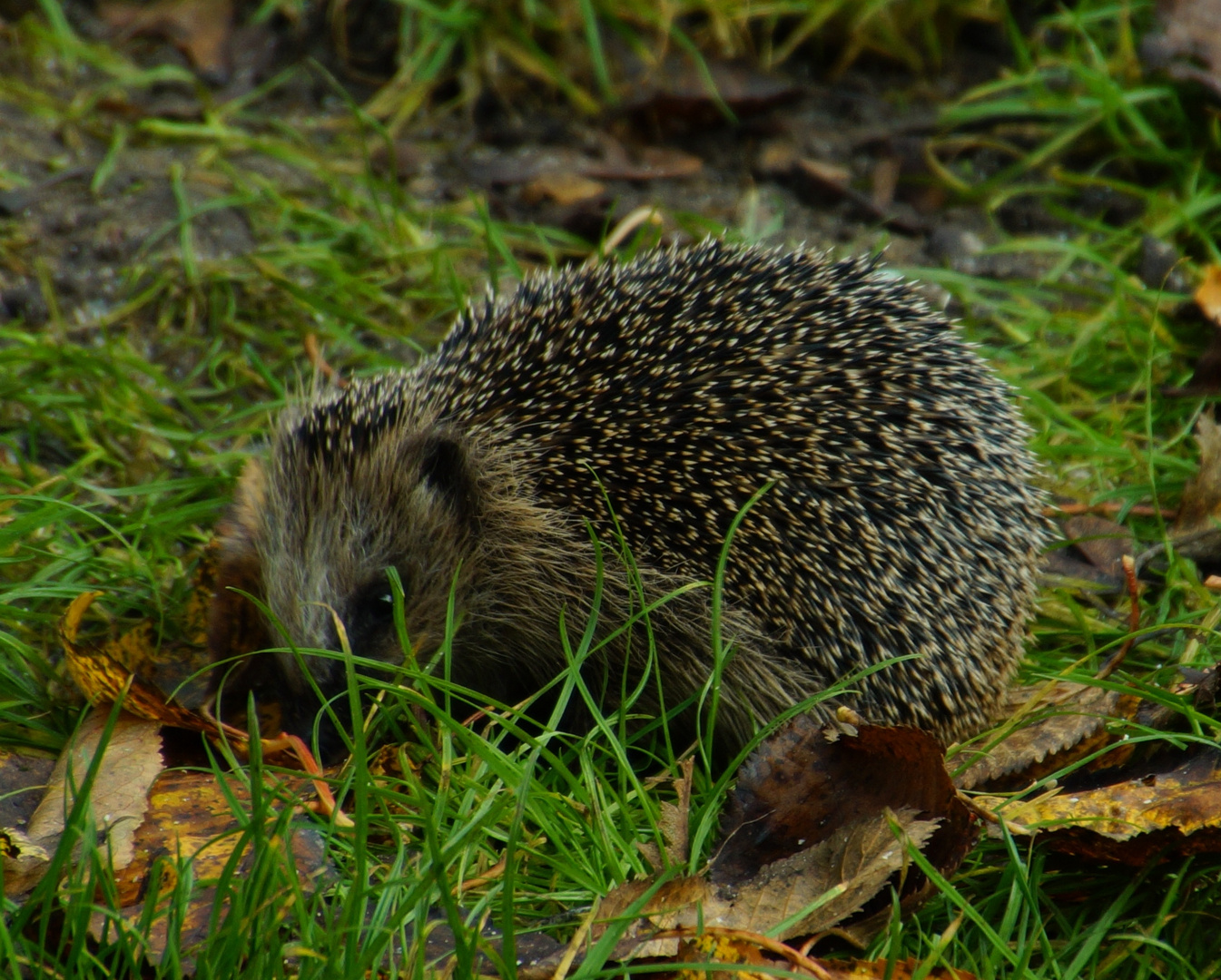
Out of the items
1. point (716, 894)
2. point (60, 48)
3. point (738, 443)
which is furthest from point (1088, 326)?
point (60, 48)

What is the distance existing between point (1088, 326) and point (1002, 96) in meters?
2.21

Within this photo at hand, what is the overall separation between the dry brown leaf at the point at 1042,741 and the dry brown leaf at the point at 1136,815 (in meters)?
0.24

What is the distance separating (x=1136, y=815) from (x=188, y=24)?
688 centimetres

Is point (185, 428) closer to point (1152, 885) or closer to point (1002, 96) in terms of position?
point (1152, 885)

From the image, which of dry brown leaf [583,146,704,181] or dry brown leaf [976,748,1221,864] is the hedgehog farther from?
dry brown leaf [583,146,704,181]

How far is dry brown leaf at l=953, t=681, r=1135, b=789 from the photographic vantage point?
396cm

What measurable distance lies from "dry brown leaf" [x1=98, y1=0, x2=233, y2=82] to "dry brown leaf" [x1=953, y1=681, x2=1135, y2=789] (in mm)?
5998

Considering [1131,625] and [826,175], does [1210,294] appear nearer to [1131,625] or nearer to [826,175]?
[826,175]

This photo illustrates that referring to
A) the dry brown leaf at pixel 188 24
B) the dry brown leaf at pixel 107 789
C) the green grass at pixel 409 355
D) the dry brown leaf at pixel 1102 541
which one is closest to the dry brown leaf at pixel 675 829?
the green grass at pixel 409 355

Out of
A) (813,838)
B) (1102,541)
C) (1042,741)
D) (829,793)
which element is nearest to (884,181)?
(1102,541)

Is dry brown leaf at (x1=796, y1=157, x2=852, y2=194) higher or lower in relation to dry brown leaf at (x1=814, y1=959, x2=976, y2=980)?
higher

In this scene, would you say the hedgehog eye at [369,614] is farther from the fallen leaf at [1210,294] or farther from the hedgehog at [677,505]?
the fallen leaf at [1210,294]

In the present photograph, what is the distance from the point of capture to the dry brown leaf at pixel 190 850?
308 cm

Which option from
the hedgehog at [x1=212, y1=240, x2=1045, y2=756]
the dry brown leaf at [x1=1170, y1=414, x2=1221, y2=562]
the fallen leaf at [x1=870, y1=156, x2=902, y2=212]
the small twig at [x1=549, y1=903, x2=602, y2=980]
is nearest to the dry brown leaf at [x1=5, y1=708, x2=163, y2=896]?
the hedgehog at [x1=212, y1=240, x2=1045, y2=756]
